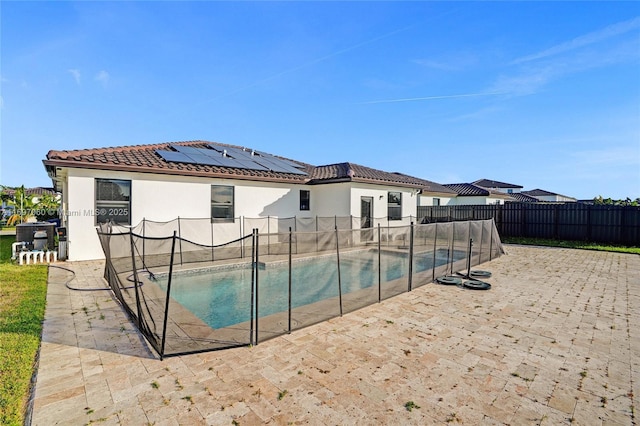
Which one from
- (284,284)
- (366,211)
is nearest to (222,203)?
(366,211)

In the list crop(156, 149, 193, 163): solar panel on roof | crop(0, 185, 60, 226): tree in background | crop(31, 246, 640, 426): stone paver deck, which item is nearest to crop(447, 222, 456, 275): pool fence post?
crop(31, 246, 640, 426): stone paver deck

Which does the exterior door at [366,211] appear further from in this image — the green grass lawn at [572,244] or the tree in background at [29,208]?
the tree in background at [29,208]

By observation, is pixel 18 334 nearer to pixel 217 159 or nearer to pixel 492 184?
pixel 217 159

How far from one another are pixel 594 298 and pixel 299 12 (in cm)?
1109

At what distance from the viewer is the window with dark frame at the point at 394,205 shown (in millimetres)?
14469

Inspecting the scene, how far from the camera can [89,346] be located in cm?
363

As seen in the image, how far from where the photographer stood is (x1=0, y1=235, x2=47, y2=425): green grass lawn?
256cm

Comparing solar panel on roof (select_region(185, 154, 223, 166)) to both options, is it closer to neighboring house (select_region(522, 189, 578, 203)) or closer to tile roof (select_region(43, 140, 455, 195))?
tile roof (select_region(43, 140, 455, 195))

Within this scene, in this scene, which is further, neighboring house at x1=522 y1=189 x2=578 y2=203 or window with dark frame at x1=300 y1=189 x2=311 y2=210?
neighboring house at x1=522 y1=189 x2=578 y2=203

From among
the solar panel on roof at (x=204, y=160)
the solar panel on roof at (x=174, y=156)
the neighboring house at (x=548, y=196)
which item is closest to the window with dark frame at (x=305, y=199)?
the solar panel on roof at (x=204, y=160)

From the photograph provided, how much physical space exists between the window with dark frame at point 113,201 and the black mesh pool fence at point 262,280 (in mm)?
2221

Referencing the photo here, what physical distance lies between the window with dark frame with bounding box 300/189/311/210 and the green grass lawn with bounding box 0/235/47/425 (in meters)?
9.10

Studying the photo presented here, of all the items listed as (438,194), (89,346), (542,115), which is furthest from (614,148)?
(89,346)

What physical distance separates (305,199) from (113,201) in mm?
7509
